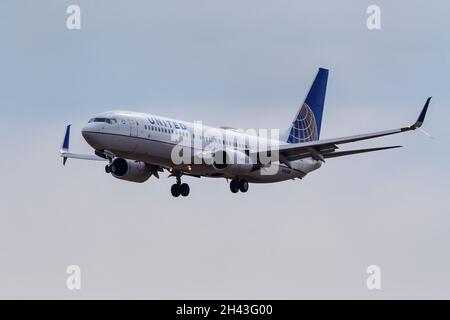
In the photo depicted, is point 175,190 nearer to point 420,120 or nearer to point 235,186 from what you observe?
point 235,186

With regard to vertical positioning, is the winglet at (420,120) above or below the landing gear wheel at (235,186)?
above

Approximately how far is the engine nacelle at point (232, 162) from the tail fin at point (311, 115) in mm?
13633

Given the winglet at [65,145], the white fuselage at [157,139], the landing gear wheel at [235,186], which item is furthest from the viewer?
the winglet at [65,145]

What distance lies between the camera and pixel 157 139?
8162 centimetres

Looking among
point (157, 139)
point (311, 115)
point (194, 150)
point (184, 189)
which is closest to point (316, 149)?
point (194, 150)

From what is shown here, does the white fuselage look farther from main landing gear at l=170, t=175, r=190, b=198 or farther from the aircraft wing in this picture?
main landing gear at l=170, t=175, r=190, b=198

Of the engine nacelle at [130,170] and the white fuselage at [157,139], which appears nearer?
the white fuselage at [157,139]

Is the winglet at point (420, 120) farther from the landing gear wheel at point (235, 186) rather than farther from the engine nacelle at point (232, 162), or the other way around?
the landing gear wheel at point (235, 186)

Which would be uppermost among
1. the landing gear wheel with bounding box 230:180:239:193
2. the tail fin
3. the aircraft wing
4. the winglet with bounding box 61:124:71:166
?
the tail fin

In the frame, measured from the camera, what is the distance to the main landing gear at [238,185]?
88.8 m

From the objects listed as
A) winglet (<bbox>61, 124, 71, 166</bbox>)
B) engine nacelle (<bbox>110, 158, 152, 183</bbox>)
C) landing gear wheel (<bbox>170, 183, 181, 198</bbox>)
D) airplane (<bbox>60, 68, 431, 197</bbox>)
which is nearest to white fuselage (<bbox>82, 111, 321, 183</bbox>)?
airplane (<bbox>60, 68, 431, 197</bbox>)

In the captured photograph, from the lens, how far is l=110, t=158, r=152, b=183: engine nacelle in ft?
284

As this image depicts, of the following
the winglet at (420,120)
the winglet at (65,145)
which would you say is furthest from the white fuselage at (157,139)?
the winglet at (420,120)
